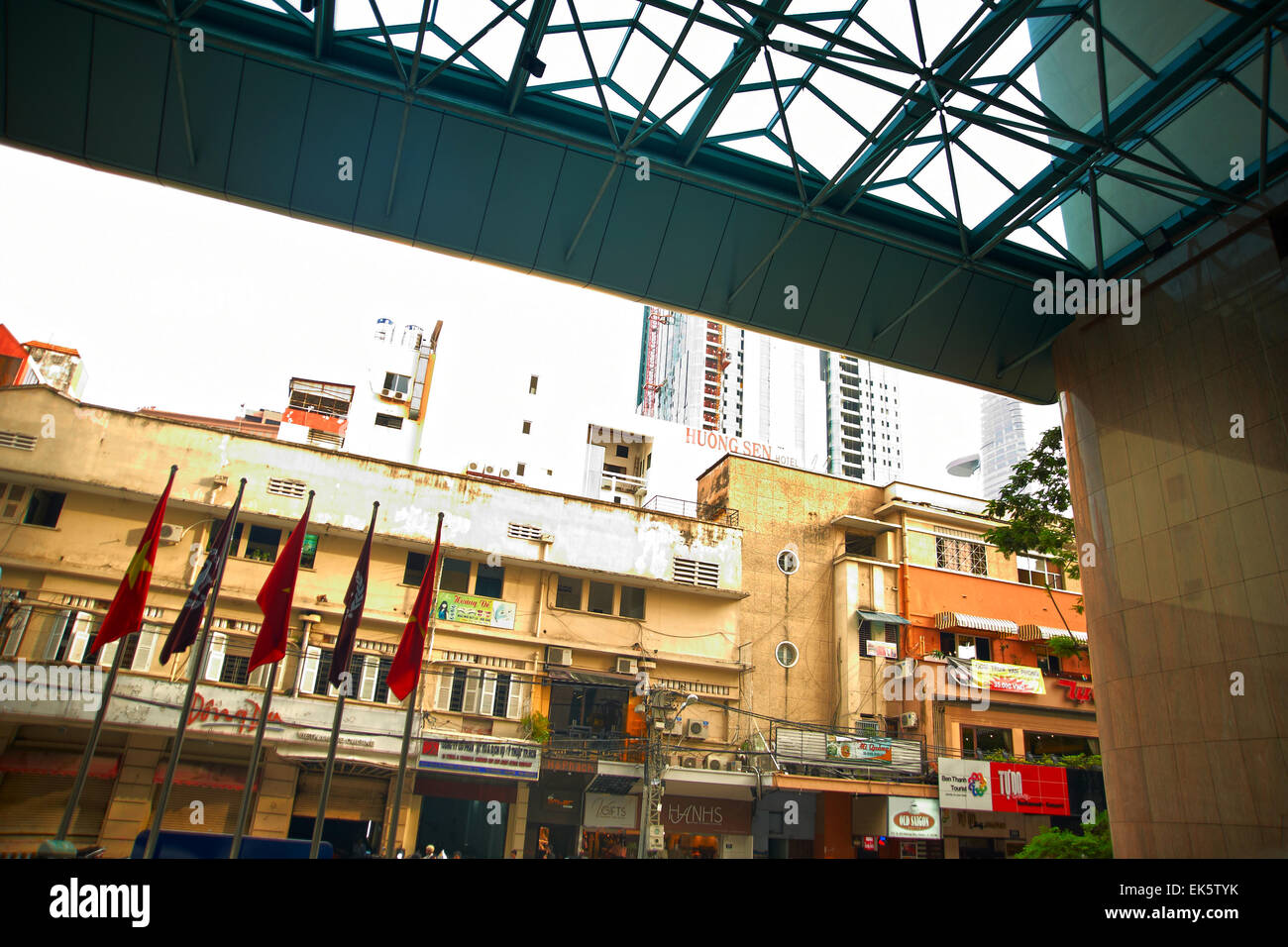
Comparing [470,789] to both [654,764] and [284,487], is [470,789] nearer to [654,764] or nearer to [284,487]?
[654,764]

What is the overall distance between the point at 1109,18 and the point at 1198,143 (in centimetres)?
203

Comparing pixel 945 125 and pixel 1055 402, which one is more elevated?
pixel 945 125

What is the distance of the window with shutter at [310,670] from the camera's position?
2262 centimetres

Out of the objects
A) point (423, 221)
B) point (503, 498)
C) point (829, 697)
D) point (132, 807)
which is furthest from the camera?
point (829, 697)

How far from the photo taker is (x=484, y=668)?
978 inches

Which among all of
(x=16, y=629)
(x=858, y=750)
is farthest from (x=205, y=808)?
(x=858, y=750)

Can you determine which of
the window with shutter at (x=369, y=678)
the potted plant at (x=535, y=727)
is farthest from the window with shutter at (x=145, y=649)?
the potted plant at (x=535, y=727)

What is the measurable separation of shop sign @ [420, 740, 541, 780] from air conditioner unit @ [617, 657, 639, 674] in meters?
4.01

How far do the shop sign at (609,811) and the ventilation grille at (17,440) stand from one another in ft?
59.1

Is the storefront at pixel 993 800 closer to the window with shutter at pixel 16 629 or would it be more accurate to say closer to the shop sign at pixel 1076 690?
the shop sign at pixel 1076 690

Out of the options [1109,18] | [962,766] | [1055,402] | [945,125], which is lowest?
[962,766]

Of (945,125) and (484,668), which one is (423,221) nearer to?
(945,125)

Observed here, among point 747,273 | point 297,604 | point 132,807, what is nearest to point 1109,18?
point 747,273

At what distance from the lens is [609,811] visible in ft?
83.4
